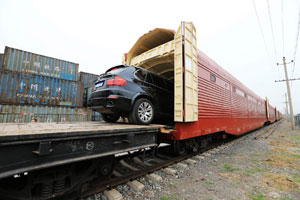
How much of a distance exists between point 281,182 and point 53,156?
4.55 meters

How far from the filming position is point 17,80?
12188mm

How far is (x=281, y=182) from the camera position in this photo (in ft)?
10.4

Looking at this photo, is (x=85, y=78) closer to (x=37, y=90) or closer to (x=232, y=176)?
(x=37, y=90)

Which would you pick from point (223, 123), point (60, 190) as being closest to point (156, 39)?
point (223, 123)

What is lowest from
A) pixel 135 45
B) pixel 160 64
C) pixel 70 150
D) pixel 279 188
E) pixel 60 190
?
pixel 279 188

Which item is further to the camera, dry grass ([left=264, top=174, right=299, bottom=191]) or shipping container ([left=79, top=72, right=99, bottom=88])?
shipping container ([left=79, top=72, right=99, bottom=88])

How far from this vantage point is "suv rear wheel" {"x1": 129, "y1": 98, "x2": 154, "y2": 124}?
3516 mm

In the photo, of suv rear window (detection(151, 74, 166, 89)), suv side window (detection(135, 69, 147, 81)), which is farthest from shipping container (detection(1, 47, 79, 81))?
suv side window (detection(135, 69, 147, 81))

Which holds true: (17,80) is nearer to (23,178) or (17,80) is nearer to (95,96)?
(95,96)

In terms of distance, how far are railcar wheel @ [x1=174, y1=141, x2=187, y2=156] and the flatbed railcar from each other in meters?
2.12

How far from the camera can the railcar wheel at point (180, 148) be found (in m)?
4.67

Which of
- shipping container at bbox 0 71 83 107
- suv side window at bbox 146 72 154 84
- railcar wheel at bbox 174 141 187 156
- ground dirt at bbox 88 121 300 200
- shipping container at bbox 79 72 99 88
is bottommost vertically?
ground dirt at bbox 88 121 300 200

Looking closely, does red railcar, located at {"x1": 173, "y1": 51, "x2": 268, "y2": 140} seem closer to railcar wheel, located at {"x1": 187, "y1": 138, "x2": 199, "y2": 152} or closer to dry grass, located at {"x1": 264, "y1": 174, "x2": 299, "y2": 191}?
railcar wheel, located at {"x1": 187, "y1": 138, "x2": 199, "y2": 152}

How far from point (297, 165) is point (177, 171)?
3796mm
